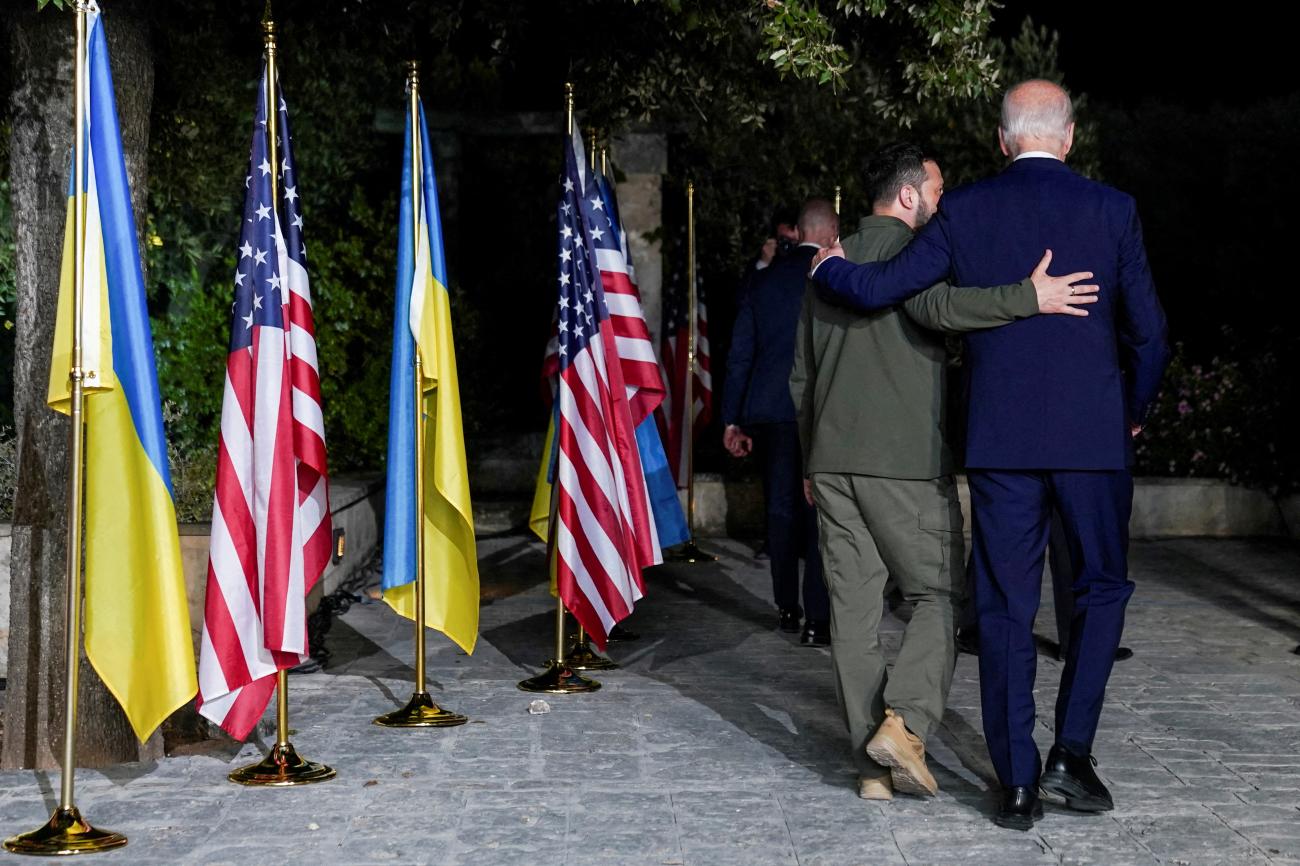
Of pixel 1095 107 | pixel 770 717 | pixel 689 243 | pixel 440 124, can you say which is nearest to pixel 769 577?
pixel 689 243

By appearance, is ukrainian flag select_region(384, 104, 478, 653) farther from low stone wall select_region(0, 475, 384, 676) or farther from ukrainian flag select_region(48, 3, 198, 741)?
ukrainian flag select_region(48, 3, 198, 741)

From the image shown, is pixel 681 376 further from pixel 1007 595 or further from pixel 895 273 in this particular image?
pixel 1007 595

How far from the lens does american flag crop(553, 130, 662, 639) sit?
761 cm

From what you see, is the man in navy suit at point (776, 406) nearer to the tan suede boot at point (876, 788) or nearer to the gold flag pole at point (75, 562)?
the tan suede boot at point (876, 788)

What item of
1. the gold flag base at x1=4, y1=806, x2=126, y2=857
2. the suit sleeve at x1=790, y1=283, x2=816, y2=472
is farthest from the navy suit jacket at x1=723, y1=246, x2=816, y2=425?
the gold flag base at x1=4, y1=806, x2=126, y2=857

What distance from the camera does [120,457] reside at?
5.46m

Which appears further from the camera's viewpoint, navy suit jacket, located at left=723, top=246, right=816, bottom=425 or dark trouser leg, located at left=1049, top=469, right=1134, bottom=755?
navy suit jacket, located at left=723, top=246, right=816, bottom=425

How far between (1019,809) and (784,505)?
3694 mm

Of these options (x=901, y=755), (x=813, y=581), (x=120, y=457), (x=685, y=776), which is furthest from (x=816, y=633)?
(x=120, y=457)

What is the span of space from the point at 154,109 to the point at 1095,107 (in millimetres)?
13171

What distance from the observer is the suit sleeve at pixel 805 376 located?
6227 mm

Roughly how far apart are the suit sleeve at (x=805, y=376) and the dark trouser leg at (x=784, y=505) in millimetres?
2544

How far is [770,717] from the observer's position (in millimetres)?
6965

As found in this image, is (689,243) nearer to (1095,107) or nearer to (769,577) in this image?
(769,577)
